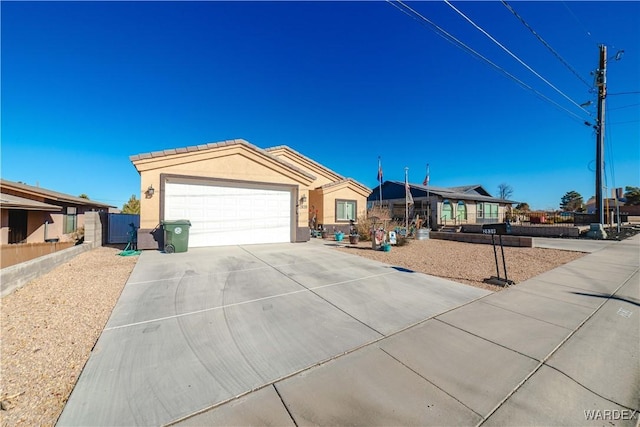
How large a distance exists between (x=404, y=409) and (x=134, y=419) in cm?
210

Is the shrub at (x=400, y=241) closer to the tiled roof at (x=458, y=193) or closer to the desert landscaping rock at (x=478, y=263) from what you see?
the desert landscaping rock at (x=478, y=263)

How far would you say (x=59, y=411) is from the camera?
1880 millimetres

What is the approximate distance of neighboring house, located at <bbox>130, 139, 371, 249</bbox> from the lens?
938 cm

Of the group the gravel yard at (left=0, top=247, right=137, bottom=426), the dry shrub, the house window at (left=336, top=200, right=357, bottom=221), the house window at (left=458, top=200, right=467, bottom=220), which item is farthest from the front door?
the house window at (left=458, top=200, right=467, bottom=220)

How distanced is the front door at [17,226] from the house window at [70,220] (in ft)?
8.79

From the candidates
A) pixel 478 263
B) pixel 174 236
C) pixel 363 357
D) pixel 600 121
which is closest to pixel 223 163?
pixel 174 236

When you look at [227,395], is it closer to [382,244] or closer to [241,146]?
[382,244]

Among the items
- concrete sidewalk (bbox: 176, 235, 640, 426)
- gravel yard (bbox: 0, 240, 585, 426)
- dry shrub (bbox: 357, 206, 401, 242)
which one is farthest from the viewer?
dry shrub (bbox: 357, 206, 401, 242)

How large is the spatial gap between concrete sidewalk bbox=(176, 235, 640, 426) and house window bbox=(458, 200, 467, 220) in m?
21.8

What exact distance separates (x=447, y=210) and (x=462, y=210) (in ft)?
8.49

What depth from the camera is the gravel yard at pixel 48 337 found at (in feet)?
6.43

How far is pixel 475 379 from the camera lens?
7.49 ft

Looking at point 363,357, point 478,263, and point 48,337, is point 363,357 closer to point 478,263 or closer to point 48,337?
point 48,337

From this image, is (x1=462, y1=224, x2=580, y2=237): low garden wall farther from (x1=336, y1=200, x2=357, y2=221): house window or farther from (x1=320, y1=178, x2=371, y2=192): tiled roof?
(x1=336, y1=200, x2=357, y2=221): house window
